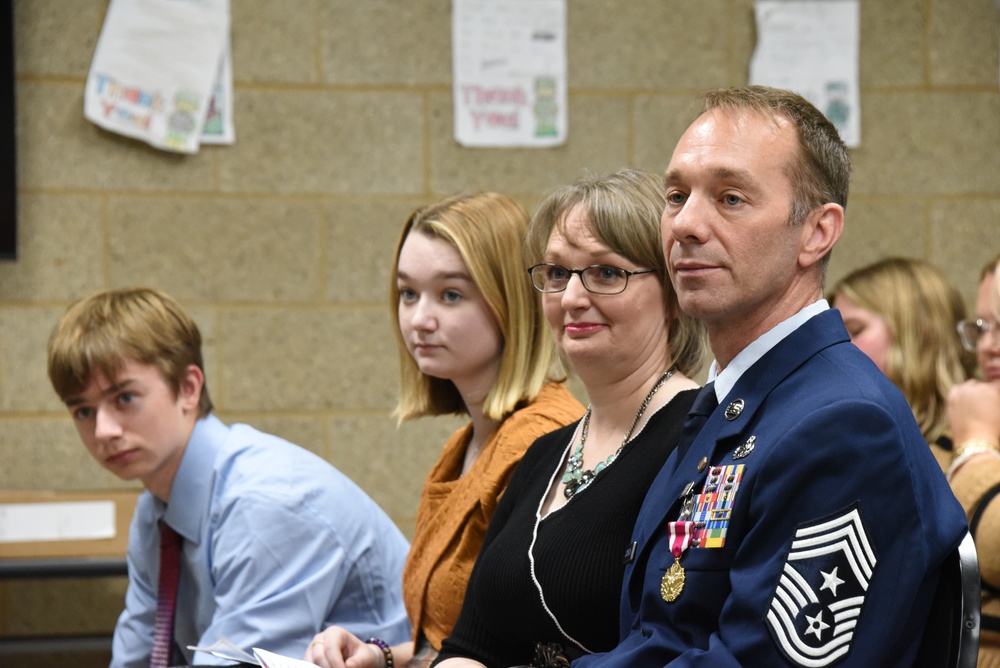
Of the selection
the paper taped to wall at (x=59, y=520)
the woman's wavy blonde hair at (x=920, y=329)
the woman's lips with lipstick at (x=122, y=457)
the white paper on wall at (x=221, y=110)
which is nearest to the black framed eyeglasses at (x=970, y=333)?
the woman's wavy blonde hair at (x=920, y=329)

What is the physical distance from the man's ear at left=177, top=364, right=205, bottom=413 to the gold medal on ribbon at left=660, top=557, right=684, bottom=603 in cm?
141

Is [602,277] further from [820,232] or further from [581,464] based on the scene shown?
[820,232]

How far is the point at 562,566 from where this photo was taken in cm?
146

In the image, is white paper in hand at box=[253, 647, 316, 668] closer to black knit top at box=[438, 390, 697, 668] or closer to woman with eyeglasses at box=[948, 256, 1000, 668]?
black knit top at box=[438, 390, 697, 668]

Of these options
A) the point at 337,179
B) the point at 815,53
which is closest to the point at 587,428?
the point at 337,179

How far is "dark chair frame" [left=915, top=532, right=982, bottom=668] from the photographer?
105 centimetres

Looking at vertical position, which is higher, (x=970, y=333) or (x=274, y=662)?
(x=970, y=333)

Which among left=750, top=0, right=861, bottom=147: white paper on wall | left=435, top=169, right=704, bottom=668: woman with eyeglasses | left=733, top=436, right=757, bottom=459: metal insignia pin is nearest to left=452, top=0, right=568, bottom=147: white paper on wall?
left=750, top=0, right=861, bottom=147: white paper on wall

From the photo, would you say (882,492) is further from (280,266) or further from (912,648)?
(280,266)

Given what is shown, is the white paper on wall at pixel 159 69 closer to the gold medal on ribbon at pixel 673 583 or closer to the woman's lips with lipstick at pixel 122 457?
the woman's lips with lipstick at pixel 122 457

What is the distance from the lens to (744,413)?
1168mm

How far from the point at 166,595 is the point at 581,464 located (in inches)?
40.2

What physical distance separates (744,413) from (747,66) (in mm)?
2516

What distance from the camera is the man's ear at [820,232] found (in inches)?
47.1
